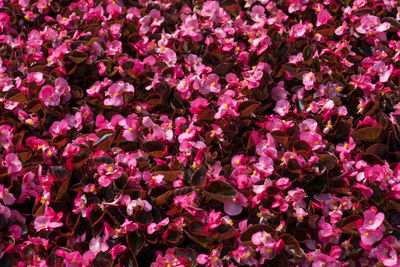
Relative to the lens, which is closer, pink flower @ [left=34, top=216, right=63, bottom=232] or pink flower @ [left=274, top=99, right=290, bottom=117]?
pink flower @ [left=34, top=216, right=63, bottom=232]

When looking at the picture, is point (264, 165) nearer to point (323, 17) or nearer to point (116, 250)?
point (116, 250)

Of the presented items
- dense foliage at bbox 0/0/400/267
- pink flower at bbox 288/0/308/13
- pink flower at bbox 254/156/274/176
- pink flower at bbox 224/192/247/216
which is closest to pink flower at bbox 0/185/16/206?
dense foliage at bbox 0/0/400/267

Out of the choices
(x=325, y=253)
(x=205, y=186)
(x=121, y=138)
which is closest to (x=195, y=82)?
(x=121, y=138)

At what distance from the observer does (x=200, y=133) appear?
5.79 feet

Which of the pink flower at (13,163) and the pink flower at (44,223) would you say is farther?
the pink flower at (13,163)

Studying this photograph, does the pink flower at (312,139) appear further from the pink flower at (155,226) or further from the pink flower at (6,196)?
the pink flower at (6,196)

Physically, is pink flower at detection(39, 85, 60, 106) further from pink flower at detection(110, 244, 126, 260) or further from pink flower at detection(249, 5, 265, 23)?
pink flower at detection(249, 5, 265, 23)

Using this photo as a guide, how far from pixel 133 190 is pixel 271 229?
0.49m

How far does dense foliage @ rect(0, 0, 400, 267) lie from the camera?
146 cm

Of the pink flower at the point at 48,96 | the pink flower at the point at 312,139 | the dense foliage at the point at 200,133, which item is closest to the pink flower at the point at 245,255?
the dense foliage at the point at 200,133

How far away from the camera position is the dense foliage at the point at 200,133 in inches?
57.6

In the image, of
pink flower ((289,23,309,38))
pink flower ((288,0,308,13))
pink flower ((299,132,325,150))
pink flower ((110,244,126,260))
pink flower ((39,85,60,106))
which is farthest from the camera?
pink flower ((288,0,308,13))

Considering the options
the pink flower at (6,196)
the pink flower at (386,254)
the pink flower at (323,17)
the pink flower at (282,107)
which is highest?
the pink flower at (323,17)

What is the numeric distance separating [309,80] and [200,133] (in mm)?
522
